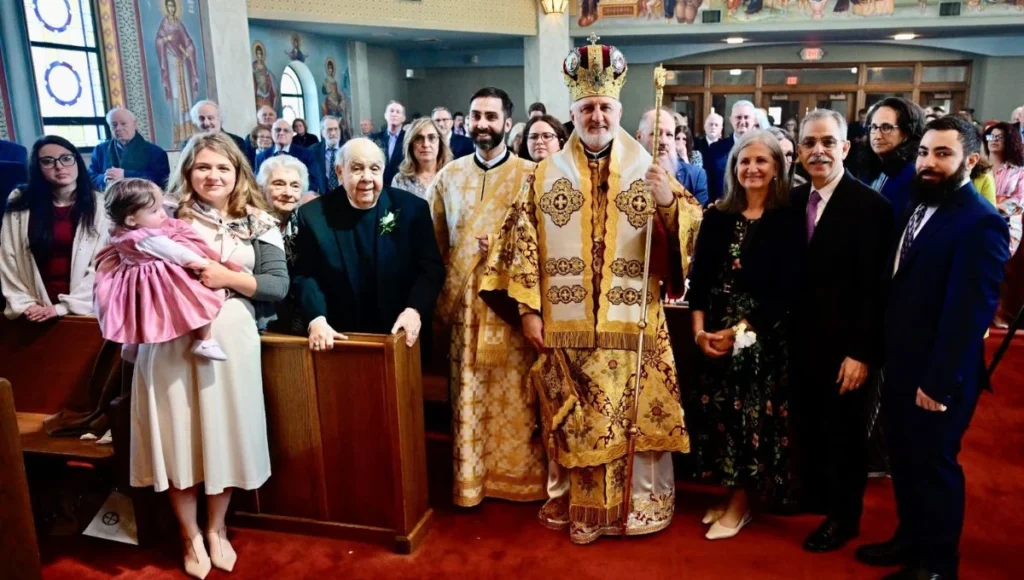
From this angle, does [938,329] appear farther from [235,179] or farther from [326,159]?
[326,159]

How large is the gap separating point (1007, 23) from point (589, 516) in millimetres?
12944

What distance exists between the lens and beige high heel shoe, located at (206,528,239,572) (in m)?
2.81

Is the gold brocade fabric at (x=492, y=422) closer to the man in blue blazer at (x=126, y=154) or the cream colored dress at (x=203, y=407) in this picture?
the cream colored dress at (x=203, y=407)

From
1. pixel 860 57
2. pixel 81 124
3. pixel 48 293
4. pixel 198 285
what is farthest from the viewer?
pixel 860 57

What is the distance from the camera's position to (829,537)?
9.23 feet

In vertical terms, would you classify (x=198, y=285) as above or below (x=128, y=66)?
below

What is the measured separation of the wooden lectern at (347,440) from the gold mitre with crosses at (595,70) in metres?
1.13

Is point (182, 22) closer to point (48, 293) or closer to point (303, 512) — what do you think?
point (48, 293)

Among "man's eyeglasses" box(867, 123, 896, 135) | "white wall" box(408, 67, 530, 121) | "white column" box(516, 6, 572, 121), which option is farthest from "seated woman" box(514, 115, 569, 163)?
"white wall" box(408, 67, 530, 121)

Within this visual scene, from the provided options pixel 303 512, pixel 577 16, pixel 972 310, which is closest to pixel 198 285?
pixel 303 512

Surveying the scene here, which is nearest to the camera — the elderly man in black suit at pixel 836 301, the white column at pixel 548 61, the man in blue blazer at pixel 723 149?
the elderly man in black suit at pixel 836 301

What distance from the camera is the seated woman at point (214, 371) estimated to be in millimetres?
2602

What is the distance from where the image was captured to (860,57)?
14633 millimetres

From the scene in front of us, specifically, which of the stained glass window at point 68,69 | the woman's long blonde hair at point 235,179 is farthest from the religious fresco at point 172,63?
the woman's long blonde hair at point 235,179
